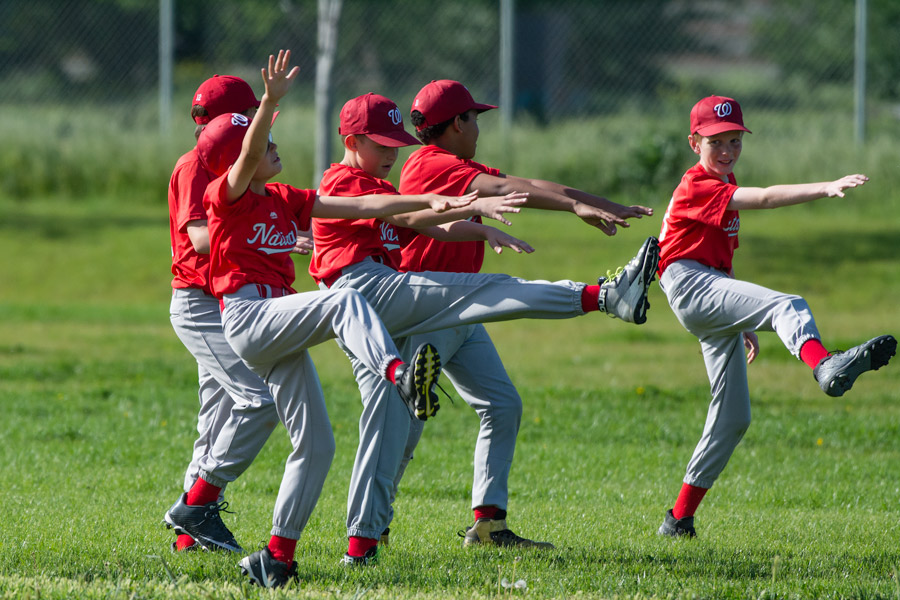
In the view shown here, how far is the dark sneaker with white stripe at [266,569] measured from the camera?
462 cm

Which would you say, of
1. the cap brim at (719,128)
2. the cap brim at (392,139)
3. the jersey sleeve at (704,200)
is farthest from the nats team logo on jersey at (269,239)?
the cap brim at (719,128)

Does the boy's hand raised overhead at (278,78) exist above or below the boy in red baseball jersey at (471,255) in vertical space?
above

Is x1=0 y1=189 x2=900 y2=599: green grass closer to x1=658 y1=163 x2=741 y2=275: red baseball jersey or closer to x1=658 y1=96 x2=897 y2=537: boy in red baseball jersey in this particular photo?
x1=658 y1=96 x2=897 y2=537: boy in red baseball jersey

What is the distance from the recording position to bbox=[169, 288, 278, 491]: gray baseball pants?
5176mm

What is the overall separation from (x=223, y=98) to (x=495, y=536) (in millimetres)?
2566

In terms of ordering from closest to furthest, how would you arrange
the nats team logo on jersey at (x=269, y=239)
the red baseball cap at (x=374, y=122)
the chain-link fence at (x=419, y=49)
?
the nats team logo on jersey at (x=269, y=239), the red baseball cap at (x=374, y=122), the chain-link fence at (x=419, y=49)

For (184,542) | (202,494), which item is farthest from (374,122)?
(184,542)

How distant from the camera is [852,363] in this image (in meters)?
4.85

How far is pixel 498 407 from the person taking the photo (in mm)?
5738

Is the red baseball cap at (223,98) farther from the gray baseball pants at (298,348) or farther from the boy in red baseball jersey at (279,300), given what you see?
the gray baseball pants at (298,348)

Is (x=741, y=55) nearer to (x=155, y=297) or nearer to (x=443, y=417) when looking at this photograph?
(x=155, y=297)

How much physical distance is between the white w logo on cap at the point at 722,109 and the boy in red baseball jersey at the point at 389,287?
124cm

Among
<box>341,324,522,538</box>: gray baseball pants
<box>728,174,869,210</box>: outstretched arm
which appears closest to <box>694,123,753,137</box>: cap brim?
<box>728,174,869,210</box>: outstretched arm

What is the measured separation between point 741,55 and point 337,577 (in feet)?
77.5
